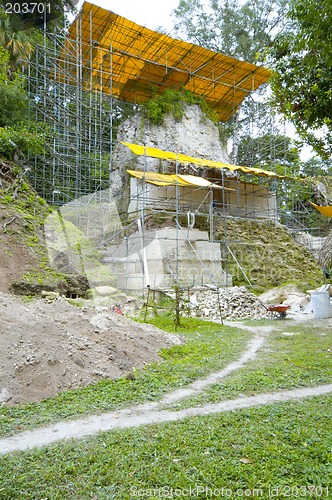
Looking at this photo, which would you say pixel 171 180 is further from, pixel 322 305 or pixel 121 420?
pixel 121 420

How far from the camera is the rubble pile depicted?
1409 centimetres

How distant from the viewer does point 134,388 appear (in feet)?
18.4

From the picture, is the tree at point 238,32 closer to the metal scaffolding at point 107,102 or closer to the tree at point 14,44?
the metal scaffolding at point 107,102

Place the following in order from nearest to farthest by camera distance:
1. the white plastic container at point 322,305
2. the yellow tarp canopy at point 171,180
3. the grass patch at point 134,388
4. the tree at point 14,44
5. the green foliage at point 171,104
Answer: the grass patch at point 134,388
the white plastic container at point 322,305
the tree at point 14,44
the yellow tarp canopy at point 171,180
the green foliage at point 171,104

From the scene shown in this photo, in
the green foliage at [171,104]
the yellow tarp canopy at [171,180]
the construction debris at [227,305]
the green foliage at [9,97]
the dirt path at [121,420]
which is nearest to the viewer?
the dirt path at [121,420]

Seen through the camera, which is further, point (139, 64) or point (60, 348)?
point (139, 64)

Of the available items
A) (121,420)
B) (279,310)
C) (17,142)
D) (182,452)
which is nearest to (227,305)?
Result: (279,310)

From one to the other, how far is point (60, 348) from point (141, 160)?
1582 cm

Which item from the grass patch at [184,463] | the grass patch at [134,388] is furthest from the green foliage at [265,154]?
the grass patch at [184,463]

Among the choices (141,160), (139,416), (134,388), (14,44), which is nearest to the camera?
(139,416)

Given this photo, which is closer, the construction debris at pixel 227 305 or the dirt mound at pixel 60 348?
the dirt mound at pixel 60 348

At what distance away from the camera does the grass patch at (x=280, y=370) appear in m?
5.52

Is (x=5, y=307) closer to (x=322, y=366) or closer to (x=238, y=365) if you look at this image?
(x=238, y=365)

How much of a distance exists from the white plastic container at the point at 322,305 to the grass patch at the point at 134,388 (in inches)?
204
